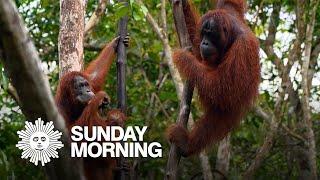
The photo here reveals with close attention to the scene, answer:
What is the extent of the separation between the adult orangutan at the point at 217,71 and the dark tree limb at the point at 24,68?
152cm

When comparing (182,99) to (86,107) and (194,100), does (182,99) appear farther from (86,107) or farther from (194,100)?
(194,100)

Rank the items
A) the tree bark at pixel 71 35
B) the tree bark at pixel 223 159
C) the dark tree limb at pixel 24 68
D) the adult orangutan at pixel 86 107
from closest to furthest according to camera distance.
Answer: the dark tree limb at pixel 24 68, the adult orangutan at pixel 86 107, the tree bark at pixel 71 35, the tree bark at pixel 223 159

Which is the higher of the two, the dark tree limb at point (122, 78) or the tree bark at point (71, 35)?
the tree bark at point (71, 35)

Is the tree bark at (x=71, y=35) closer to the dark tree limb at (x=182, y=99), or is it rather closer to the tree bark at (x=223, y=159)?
the dark tree limb at (x=182, y=99)

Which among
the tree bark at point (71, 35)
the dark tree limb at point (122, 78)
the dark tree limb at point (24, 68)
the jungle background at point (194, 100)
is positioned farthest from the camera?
the jungle background at point (194, 100)

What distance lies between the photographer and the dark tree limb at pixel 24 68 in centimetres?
146

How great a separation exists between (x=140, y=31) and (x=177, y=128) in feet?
8.60

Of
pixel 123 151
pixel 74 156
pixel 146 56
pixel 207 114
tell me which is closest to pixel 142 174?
pixel 146 56

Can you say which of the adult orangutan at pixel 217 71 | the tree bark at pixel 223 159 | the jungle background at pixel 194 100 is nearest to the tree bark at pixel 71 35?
the adult orangutan at pixel 217 71

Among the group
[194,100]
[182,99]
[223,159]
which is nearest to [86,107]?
[182,99]

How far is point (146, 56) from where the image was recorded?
5.93 m

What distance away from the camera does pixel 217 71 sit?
3258mm

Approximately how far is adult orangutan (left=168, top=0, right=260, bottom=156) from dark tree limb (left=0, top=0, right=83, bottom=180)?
1.52m

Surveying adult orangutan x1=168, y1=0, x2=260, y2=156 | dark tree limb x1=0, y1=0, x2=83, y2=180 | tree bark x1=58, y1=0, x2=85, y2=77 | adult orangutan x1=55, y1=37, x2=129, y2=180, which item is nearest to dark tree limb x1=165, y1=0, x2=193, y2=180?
adult orangutan x1=168, y1=0, x2=260, y2=156
